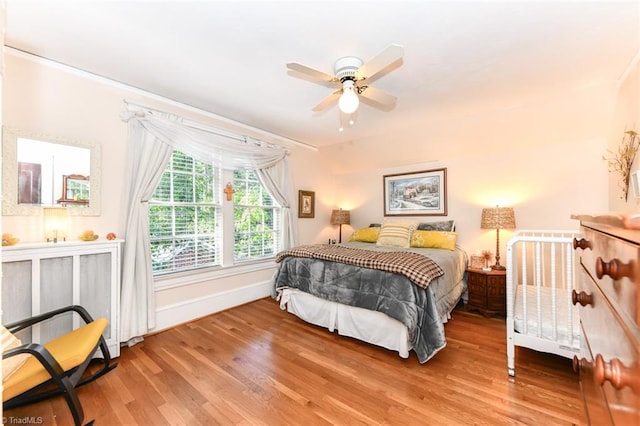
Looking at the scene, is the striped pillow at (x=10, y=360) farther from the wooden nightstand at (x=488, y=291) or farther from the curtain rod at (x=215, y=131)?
the wooden nightstand at (x=488, y=291)

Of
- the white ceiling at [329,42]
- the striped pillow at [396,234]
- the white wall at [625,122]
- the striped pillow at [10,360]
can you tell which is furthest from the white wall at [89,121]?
the white wall at [625,122]

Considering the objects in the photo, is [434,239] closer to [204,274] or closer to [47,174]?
[204,274]

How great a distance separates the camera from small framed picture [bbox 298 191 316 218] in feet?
15.2

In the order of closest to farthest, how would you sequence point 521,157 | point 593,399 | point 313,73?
point 593,399 < point 313,73 < point 521,157

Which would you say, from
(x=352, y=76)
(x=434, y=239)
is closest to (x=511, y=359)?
(x=434, y=239)

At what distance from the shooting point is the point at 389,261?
8.50 ft

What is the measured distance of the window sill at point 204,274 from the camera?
304 cm

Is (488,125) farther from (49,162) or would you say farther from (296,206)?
(49,162)

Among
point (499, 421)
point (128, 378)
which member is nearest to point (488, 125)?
point (499, 421)

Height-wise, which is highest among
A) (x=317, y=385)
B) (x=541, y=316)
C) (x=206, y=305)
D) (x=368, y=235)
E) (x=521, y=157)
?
(x=521, y=157)

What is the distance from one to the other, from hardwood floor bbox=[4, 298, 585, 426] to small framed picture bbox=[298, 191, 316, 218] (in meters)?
2.24

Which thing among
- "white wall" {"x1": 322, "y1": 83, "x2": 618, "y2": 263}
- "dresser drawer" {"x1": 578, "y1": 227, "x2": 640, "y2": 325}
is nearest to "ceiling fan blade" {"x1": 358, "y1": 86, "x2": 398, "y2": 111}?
"white wall" {"x1": 322, "y1": 83, "x2": 618, "y2": 263}

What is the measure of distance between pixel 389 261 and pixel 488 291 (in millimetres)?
1536

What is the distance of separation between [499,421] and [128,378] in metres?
2.60
